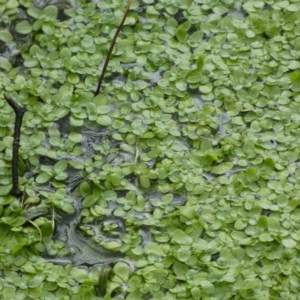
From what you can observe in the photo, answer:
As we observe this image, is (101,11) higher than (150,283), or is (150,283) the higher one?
(101,11)

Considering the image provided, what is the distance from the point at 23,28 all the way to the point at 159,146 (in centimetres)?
78

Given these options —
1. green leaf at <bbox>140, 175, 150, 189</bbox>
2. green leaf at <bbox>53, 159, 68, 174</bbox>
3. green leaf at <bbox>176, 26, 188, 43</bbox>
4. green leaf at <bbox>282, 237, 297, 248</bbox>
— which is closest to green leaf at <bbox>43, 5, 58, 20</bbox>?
green leaf at <bbox>176, 26, 188, 43</bbox>

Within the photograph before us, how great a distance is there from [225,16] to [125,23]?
0.40 meters

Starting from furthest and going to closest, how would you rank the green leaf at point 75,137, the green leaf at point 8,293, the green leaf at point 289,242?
the green leaf at point 75,137 → the green leaf at point 289,242 → the green leaf at point 8,293

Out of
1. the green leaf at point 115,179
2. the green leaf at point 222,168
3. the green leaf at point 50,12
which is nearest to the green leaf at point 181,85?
the green leaf at point 222,168

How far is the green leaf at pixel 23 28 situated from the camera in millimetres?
2703

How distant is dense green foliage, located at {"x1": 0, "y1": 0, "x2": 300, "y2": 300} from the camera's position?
208 cm

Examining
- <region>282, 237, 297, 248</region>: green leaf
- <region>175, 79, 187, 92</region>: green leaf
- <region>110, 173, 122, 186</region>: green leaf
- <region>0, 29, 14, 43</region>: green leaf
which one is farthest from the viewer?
<region>0, 29, 14, 43</region>: green leaf

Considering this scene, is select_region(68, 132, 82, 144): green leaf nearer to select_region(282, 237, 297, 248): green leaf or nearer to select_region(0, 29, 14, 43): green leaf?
select_region(0, 29, 14, 43): green leaf

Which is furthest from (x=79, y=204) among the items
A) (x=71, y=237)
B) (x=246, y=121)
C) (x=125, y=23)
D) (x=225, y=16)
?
(x=225, y=16)

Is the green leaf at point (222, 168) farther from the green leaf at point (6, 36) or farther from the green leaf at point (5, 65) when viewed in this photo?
the green leaf at point (6, 36)

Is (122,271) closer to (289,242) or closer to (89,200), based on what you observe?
(89,200)

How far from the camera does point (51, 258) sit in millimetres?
2123

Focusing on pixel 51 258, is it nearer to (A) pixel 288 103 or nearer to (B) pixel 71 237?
(B) pixel 71 237
